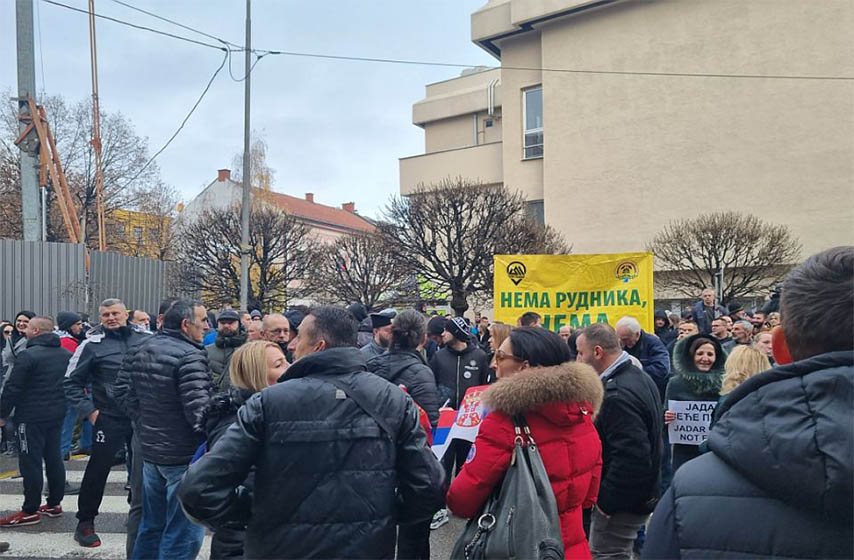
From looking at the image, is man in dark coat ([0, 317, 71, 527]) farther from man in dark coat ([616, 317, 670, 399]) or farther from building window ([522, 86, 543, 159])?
building window ([522, 86, 543, 159])

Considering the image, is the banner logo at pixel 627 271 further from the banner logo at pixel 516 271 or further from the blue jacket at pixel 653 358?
the blue jacket at pixel 653 358

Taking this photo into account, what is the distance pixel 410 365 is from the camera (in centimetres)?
540

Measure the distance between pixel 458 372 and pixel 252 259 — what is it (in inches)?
816

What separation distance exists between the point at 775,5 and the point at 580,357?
26.6 m

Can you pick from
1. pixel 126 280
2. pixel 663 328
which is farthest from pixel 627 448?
pixel 126 280

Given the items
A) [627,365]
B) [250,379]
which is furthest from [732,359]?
[250,379]

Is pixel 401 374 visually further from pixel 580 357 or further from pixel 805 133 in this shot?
pixel 805 133

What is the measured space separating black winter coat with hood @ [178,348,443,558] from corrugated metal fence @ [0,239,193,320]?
37.0 ft

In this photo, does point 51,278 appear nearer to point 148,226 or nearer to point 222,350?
point 222,350

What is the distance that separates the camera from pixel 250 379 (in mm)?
3590

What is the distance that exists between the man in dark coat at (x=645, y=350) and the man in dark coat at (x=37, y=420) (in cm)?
538

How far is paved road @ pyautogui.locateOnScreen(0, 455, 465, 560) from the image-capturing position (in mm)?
5498

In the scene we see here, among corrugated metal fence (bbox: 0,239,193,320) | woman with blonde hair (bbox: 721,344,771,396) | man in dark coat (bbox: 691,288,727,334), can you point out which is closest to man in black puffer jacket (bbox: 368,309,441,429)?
woman with blonde hair (bbox: 721,344,771,396)

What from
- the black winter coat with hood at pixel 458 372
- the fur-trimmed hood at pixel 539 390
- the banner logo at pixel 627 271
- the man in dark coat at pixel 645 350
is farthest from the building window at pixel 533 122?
the fur-trimmed hood at pixel 539 390
